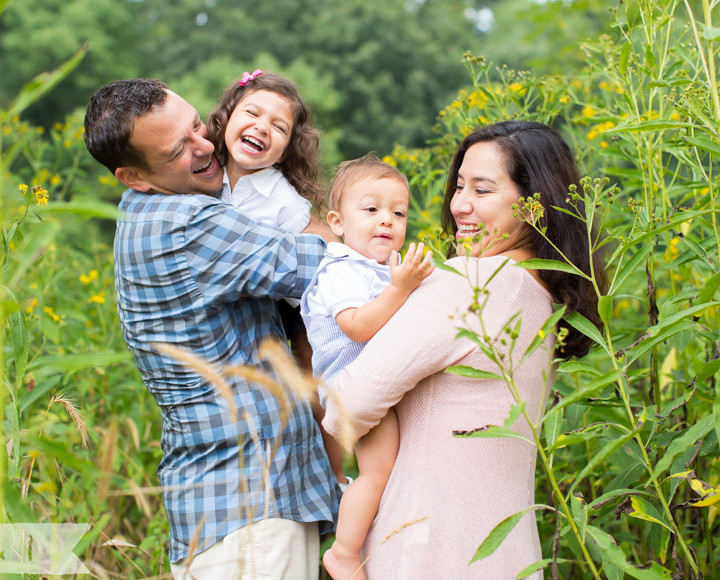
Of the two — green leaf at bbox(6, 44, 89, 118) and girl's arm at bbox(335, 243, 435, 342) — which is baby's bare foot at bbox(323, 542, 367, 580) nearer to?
girl's arm at bbox(335, 243, 435, 342)

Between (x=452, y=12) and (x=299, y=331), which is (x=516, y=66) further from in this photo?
(x=299, y=331)

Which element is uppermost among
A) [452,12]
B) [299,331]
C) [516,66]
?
[452,12]

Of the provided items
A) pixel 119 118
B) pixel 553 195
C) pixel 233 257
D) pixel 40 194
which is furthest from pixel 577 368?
pixel 40 194

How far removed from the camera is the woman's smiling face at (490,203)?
5.94 feet

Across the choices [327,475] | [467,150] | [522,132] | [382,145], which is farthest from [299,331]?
[382,145]

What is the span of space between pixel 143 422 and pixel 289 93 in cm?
146

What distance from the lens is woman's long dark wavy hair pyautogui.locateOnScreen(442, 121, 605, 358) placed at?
1.74m

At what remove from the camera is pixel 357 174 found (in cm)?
195

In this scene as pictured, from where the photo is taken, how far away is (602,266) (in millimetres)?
1891

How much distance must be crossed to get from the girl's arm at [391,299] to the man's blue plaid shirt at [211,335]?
0.19m

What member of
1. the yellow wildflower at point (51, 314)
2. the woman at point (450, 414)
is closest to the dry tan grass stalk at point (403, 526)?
the woman at point (450, 414)

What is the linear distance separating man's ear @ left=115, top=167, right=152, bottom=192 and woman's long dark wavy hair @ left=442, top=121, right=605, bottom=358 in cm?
85

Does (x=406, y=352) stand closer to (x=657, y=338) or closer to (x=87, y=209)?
(x=657, y=338)

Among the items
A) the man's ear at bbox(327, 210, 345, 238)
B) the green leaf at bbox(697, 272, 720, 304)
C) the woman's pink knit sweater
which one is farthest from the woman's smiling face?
the green leaf at bbox(697, 272, 720, 304)
